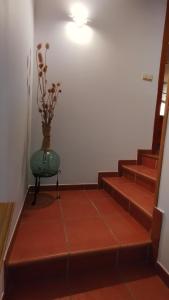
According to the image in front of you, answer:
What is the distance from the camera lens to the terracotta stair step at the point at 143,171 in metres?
2.24

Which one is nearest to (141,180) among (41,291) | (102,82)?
(102,82)

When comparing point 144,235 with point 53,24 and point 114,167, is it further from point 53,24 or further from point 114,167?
point 53,24

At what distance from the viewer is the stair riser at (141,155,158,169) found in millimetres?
2597

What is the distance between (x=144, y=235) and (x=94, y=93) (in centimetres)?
175

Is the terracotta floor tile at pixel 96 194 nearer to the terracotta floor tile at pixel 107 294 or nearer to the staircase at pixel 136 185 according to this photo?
the staircase at pixel 136 185

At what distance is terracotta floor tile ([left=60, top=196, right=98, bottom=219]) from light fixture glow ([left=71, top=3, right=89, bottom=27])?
6.74 ft

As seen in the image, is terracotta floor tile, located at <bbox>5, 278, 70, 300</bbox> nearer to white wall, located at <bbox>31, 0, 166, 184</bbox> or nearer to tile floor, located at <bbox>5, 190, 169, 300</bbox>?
tile floor, located at <bbox>5, 190, 169, 300</bbox>

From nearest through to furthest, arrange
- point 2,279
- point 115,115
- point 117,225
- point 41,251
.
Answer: point 2,279 < point 41,251 < point 117,225 < point 115,115

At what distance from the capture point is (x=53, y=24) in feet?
7.73

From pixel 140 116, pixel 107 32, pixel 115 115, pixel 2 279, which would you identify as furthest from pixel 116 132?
pixel 2 279

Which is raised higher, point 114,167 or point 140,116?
point 140,116

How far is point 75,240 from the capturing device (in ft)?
5.00

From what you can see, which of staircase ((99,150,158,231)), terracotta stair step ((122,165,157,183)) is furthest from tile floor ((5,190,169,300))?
terracotta stair step ((122,165,157,183))

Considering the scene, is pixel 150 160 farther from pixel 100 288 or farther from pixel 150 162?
pixel 100 288
